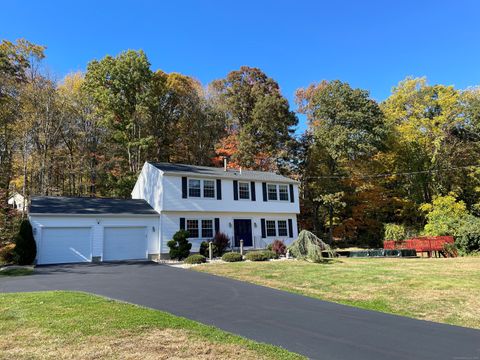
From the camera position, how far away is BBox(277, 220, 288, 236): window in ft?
88.5

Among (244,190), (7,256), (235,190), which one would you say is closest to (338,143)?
(244,190)

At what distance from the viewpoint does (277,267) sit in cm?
1598

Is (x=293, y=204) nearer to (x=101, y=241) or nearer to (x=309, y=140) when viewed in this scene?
(x=309, y=140)

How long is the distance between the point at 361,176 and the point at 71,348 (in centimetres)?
3206

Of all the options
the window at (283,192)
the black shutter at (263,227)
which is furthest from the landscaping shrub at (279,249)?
the window at (283,192)

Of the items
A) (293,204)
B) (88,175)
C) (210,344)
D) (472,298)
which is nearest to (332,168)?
(293,204)

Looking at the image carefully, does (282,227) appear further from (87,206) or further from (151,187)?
(87,206)

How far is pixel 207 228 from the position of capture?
24.1m

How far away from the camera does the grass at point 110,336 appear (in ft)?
16.9

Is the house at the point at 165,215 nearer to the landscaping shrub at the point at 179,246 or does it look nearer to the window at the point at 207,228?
the window at the point at 207,228

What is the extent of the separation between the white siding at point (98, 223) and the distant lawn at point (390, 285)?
6820mm

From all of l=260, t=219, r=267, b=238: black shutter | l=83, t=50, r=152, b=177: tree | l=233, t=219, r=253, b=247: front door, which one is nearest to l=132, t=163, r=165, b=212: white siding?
l=233, t=219, r=253, b=247: front door

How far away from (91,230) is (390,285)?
15.9 metres

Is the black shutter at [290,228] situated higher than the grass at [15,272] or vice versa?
the black shutter at [290,228]
